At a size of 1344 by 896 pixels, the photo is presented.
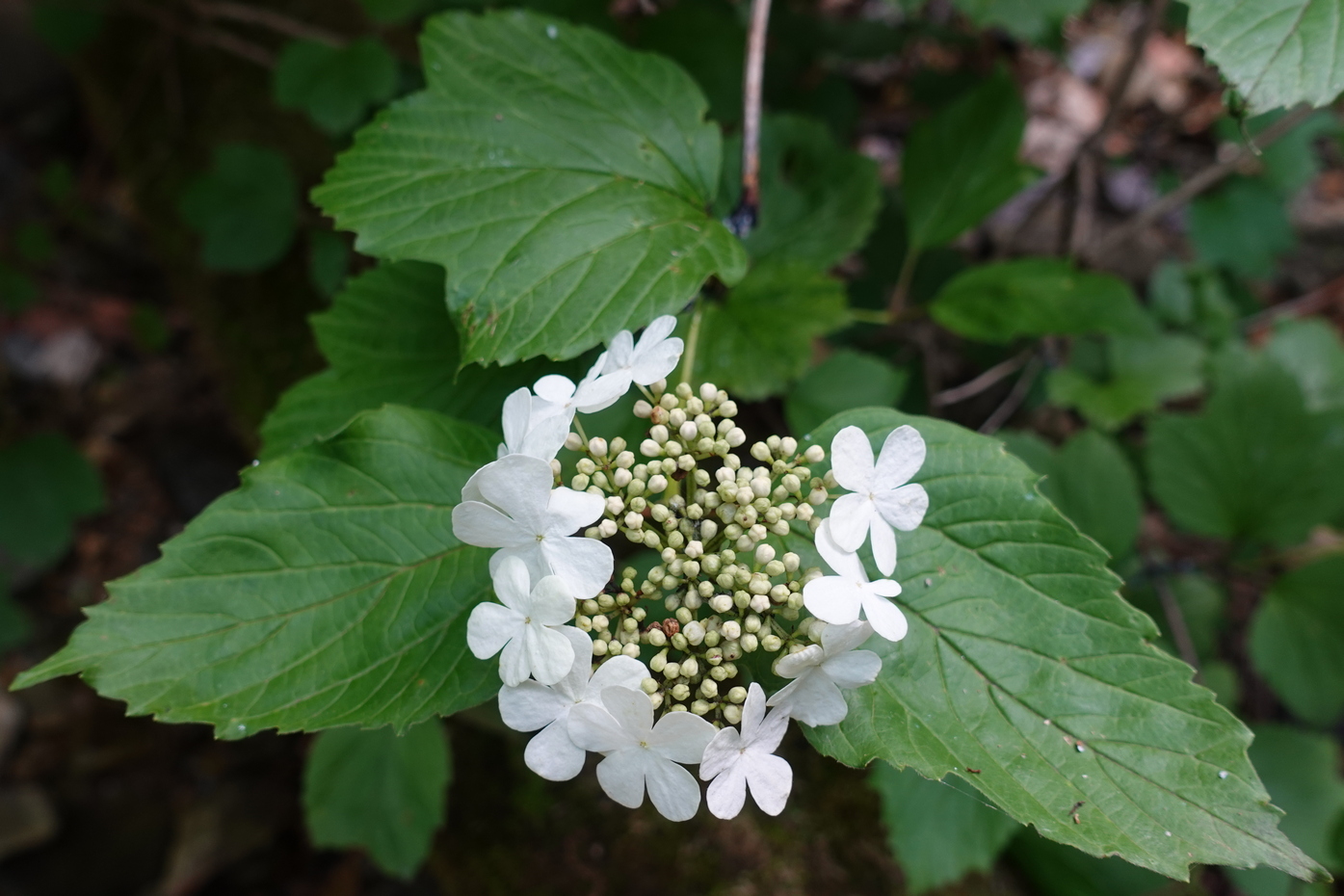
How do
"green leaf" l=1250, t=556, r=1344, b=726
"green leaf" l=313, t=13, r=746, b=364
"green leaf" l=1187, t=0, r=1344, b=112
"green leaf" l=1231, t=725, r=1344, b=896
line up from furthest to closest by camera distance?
"green leaf" l=1231, t=725, r=1344, b=896
"green leaf" l=1250, t=556, r=1344, b=726
"green leaf" l=313, t=13, r=746, b=364
"green leaf" l=1187, t=0, r=1344, b=112

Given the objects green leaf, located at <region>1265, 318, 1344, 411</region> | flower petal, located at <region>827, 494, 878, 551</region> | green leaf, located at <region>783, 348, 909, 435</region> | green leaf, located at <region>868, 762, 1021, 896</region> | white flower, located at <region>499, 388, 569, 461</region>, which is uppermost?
flower petal, located at <region>827, 494, 878, 551</region>

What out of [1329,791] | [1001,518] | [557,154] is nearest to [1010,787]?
[1001,518]

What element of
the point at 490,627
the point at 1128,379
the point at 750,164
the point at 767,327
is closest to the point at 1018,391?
the point at 1128,379

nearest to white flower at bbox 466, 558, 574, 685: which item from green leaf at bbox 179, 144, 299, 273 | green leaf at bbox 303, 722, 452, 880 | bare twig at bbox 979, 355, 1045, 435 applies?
green leaf at bbox 303, 722, 452, 880

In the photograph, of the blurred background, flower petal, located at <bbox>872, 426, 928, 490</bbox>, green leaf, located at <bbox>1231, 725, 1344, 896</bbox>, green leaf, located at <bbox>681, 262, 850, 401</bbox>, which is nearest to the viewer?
flower petal, located at <bbox>872, 426, 928, 490</bbox>

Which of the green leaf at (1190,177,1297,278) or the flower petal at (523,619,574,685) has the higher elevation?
the green leaf at (1190,177,1297,278)

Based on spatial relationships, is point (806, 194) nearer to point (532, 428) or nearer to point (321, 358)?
point (532, 428)

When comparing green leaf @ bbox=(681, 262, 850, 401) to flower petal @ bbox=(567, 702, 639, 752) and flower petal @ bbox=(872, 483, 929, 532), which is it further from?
flower petal @ bbox=(567, 702, 639, 752)
